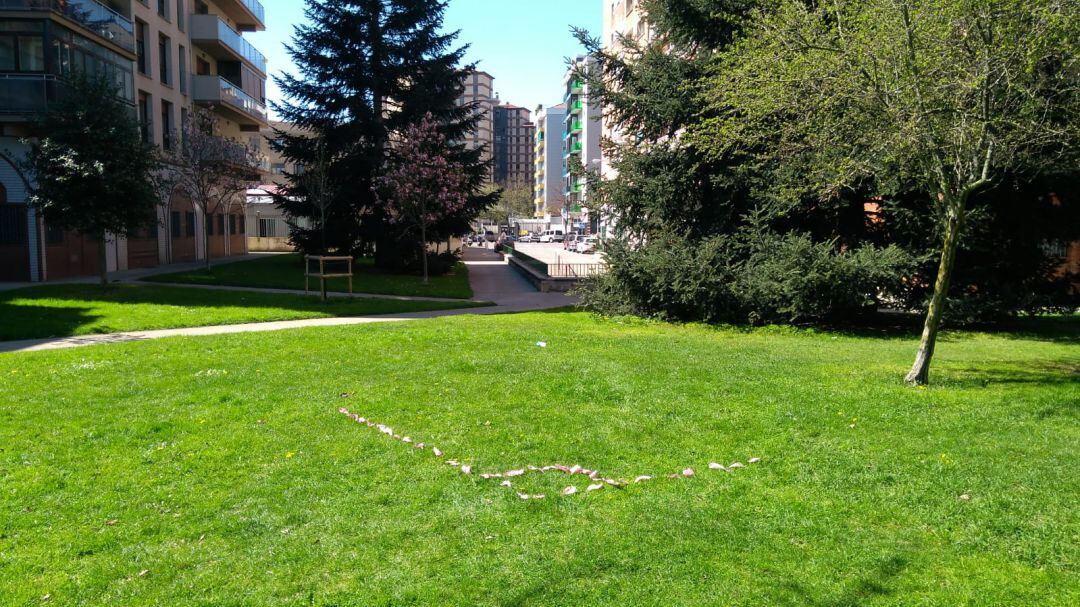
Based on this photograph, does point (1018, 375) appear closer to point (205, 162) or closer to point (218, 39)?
point (205, 162)

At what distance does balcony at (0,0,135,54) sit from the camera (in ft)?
78.8

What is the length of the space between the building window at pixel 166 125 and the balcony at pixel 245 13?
38.3ft

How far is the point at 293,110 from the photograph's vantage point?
34281 millimetres

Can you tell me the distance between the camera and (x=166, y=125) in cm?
3628

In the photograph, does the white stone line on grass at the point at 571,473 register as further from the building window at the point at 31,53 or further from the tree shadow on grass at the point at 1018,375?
the building window at the point at 31,53

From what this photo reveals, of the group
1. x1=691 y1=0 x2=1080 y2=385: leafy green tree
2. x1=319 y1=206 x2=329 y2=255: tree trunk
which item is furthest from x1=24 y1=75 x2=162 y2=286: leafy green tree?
x1=691 y1=0 x2=1080 y2=385: leafy green tree

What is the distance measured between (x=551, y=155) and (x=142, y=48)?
118685 mm

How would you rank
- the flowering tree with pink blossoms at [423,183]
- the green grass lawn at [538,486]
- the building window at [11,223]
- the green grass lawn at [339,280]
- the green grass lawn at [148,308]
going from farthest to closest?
the flowering tree with pink blossoms at [423,183]
the green grass lawn at [339,280]
the building window at [11,223]
the green grass lawn at [148,308]
the green grass lawn at [538,486]

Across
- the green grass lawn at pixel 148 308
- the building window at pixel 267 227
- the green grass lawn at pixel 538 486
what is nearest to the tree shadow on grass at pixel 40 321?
the green grass lawn at pixel 148 308

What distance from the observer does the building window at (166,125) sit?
116ft

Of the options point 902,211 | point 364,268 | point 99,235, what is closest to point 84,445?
point 902,211

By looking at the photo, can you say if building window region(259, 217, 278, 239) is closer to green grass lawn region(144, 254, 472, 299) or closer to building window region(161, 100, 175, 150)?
building window region(161, 100, 175, 150)

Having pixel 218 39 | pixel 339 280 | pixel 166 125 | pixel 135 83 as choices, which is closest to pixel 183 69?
pixel 218 39

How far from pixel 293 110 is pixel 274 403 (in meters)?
28.7
